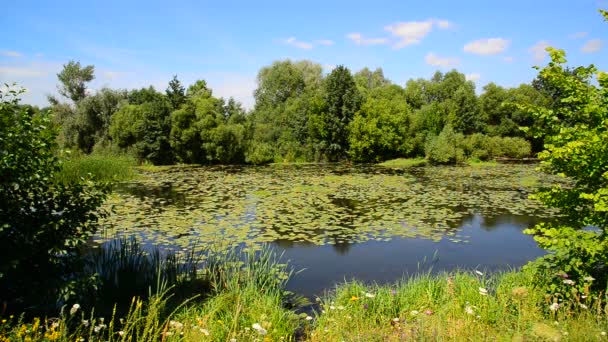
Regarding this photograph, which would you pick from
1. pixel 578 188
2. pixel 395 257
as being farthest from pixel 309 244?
pixel 578 188

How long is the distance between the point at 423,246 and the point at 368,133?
77.8ft

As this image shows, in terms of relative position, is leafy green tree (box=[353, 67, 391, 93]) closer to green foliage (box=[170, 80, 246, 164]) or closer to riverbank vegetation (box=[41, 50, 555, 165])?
riverbank vegetation (box=[41, 50, 555, 165])

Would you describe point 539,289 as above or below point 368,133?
below

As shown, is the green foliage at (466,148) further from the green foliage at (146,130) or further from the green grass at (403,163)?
the green foliage at (146,130)

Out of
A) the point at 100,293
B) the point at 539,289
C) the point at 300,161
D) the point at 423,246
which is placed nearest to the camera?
the point at 539,289

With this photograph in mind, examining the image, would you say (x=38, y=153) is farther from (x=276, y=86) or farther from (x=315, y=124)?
(x=276, y=86)

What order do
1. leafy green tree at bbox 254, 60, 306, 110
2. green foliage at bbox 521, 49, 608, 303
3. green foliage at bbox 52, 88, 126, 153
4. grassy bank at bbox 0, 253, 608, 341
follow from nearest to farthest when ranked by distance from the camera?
1. grassy bank at bbox 0, 253, 608, 341
2. green foliage at bbox 521, 49, 608, 303
3. green foliage at bbox 52, 88, 126, 153
4. leafy green tree at bbox 254, 60, 306, 110

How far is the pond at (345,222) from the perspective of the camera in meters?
8.05

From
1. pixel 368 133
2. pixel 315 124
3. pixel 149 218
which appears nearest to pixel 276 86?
pixel 315 124

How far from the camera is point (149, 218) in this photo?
11.0 metres

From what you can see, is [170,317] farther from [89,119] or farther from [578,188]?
[89,119]

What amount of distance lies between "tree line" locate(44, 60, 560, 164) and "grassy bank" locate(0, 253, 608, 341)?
25179 mm

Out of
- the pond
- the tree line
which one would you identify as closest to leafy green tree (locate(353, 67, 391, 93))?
the tree line

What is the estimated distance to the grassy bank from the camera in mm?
3398
